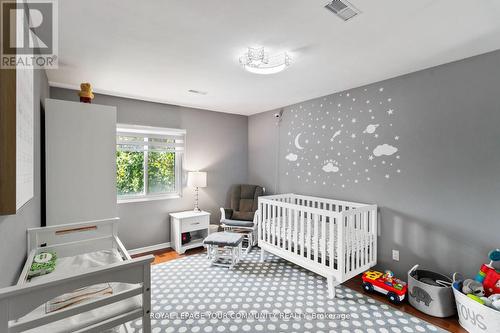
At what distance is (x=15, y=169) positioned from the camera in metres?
0.96

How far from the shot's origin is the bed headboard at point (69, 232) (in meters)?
1.78

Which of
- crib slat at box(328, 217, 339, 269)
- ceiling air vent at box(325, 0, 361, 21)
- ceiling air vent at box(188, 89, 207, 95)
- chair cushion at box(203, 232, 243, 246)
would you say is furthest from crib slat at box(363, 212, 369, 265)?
ceiling air vent at box(188, 89, 207, 95)

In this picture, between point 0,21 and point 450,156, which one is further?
point 450,156

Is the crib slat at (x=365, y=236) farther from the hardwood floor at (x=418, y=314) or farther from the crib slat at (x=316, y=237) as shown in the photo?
the crib slat at (x=316, y=237)

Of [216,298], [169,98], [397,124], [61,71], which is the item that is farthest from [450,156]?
[61,71]

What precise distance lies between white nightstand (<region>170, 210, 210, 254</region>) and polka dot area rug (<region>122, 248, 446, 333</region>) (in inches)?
21.1

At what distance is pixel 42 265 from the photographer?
1514 mm

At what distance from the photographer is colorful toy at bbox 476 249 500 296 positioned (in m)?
1.93

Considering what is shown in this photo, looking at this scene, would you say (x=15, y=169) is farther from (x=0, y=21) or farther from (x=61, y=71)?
(x=61, y=71)

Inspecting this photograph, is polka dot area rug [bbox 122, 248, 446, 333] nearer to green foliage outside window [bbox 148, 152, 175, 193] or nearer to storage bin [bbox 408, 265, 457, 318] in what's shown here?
storage bin [bbox 408, 265, 457, 318]

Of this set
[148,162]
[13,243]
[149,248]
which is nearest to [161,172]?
[148,162]

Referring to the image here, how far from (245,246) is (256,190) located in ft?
3.22

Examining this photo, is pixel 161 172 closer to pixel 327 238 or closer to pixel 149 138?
pixel 149 138

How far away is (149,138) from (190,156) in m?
0.71
